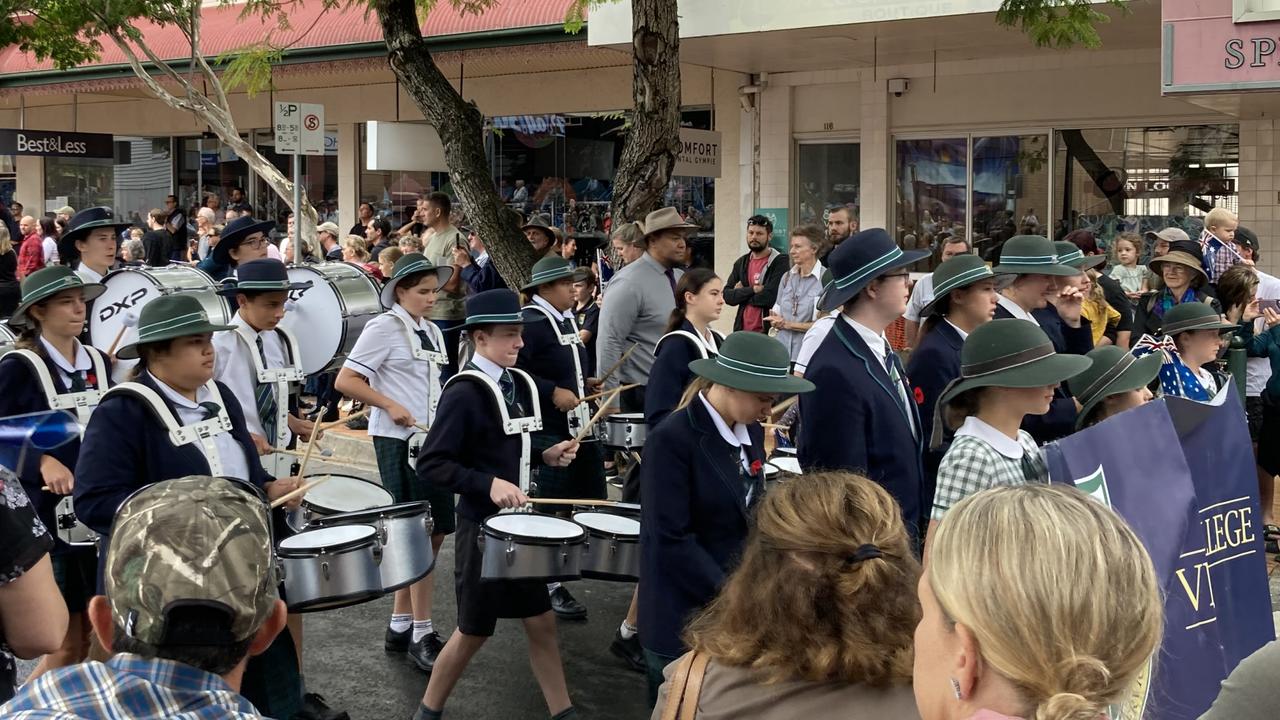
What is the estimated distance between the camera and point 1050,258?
6.49 m

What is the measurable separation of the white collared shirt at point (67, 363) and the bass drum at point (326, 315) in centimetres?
374

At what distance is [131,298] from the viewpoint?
368 inches

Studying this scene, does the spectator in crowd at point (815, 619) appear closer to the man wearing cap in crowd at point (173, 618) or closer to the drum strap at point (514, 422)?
the man wearing cap in crowd at point (173, 618)

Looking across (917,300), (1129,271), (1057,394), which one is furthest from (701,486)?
(1129,271)

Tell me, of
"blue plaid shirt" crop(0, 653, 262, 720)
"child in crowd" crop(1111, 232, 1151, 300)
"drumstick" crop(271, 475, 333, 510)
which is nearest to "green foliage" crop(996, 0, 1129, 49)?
"child in crowd" crop(1111, 232, 1151, 300)

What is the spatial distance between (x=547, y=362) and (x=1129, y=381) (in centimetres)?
375

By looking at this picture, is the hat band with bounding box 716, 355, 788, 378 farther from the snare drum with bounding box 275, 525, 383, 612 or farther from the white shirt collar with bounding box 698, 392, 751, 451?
the snare drum with bounding box 275, 525, 383, 612

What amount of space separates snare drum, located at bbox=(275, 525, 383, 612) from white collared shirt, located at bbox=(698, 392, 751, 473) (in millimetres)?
1457

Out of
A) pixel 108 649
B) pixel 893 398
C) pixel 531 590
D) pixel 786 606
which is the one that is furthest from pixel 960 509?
pixel 531 590

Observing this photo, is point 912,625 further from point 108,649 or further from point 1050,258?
point 1050,258

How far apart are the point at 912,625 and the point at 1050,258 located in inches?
153

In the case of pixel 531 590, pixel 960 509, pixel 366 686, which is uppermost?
pixel 960 509

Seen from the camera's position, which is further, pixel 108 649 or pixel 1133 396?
pixel 1133 396

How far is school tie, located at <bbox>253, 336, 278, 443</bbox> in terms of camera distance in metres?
6.88
